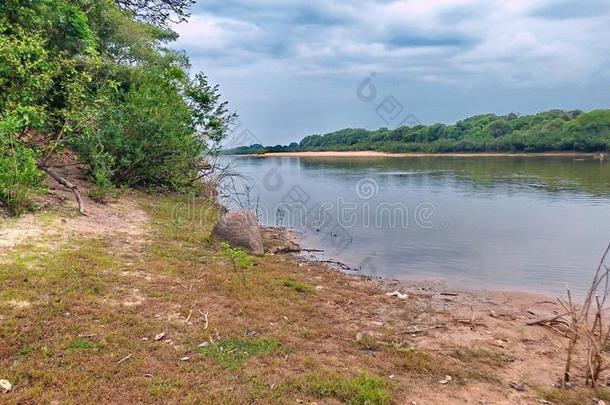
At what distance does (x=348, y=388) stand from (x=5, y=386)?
8.40 feet

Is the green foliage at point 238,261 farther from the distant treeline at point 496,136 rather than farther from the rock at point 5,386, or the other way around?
the distant treeline at point 496,136

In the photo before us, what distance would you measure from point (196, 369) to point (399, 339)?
2333mm

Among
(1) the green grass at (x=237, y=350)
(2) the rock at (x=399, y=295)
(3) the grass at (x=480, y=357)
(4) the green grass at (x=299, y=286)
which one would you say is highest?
(1) the green grass at (x=237, y=350)

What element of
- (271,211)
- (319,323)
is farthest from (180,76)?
(319,323)

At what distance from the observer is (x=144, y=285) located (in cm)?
570

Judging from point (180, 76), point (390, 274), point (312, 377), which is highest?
point (180, 76)

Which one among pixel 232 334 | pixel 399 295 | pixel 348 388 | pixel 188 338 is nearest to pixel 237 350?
pixel 232 334

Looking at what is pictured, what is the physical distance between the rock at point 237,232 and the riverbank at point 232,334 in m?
0.88

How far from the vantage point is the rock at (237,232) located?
343 inches

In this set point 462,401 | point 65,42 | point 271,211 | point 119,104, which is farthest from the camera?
point 271,211

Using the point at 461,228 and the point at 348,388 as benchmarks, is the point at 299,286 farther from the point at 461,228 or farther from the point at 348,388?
the point at 461,228

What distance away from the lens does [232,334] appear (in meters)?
4.59

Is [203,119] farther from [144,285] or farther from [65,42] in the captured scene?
[144,285]

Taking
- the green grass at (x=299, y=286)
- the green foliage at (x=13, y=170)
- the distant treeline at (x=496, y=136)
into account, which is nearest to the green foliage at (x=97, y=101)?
the green foliage at (x=13, y=170)
